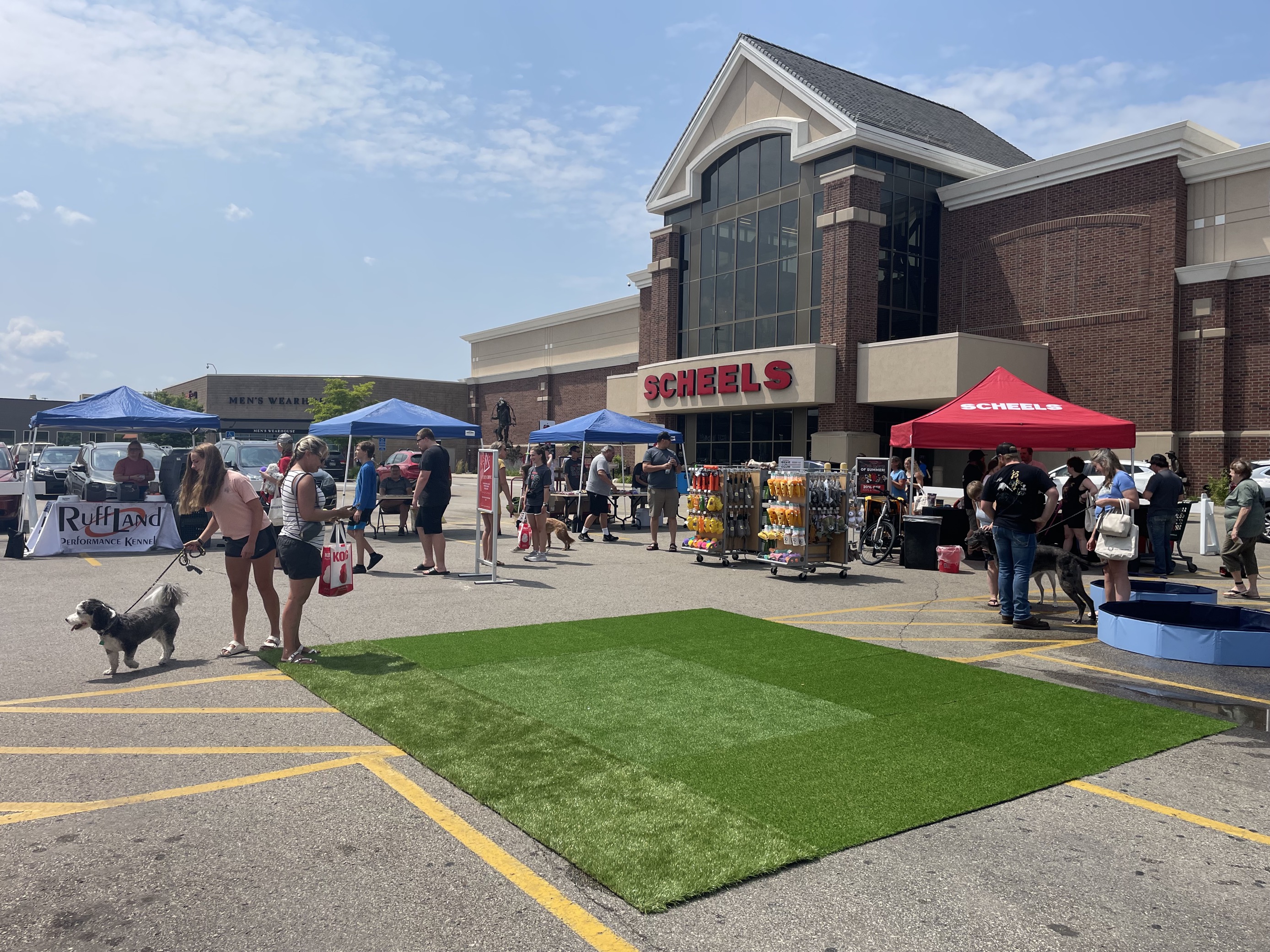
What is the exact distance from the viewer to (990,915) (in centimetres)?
352

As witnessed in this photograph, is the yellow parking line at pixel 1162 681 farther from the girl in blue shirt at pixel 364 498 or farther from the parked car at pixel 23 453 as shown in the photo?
the parked car at pixel 23 453

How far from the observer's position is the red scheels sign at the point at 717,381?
30172mm

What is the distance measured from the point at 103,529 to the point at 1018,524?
13.9 m

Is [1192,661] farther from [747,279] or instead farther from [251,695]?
[747,279]

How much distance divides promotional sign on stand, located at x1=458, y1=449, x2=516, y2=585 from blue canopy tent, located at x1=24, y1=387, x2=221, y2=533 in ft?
20.8

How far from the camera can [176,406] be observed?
56.9m

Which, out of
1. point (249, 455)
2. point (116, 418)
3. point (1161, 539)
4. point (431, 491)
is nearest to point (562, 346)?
point (249, 455)

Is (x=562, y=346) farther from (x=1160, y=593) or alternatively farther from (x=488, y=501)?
(x=1160, y=593)

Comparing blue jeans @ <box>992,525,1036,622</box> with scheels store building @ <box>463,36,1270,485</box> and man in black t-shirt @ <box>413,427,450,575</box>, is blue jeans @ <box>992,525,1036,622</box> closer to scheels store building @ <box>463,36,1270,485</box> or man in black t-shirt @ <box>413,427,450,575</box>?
man in black t-shirt @ <box>413,427,450,575</box>

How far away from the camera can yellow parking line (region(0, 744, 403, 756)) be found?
5273mm

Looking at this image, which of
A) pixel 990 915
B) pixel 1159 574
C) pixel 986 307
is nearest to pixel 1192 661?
pixel 990 915

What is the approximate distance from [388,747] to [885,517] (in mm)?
11248

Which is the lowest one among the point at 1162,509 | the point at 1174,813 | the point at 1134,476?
the point at 1174,813

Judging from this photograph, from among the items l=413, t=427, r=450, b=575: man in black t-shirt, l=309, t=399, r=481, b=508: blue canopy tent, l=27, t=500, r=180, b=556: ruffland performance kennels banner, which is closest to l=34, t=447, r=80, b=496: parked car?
l=309, t=399, r=481, b=508: blue canopy tent
